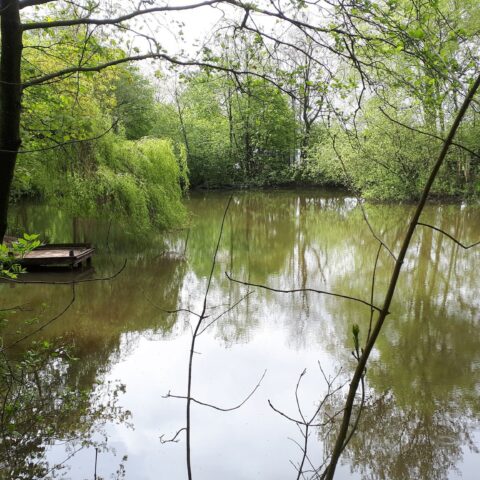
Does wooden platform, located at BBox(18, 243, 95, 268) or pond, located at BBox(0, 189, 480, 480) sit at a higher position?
wooden platform, located at BBox(18, 243, 95, 268)

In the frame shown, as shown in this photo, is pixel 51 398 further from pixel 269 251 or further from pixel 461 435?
pixel 269 251

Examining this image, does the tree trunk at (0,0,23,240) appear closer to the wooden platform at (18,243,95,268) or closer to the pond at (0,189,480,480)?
the pond at (0,189,480,480)

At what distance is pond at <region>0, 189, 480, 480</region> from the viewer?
4066 mm

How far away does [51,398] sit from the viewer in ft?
15.3

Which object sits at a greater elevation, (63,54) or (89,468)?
(63,54)

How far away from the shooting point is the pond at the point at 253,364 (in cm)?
407

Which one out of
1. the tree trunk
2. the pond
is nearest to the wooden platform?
the pond

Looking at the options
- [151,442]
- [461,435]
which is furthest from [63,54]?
[461,435]

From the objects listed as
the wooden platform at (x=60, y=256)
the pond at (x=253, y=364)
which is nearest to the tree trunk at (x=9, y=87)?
the pond at (x=253, y=364)

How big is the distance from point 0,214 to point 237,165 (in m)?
25.6

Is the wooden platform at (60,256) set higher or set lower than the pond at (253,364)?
higher

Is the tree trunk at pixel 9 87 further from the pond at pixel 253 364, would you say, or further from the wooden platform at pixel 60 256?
the wooden platform at pixel 60 256

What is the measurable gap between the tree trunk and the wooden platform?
6.71 metres

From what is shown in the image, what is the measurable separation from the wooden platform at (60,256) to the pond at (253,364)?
297mm
